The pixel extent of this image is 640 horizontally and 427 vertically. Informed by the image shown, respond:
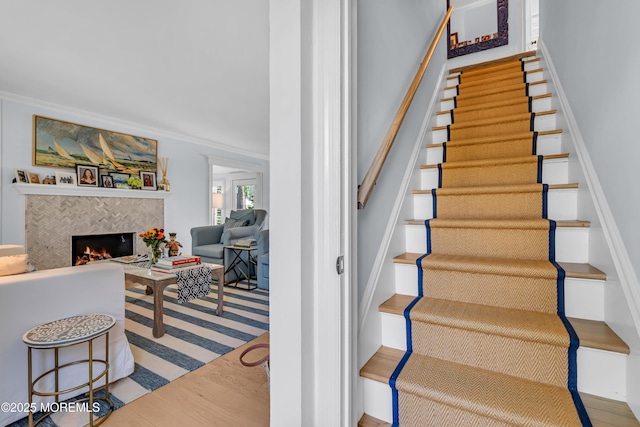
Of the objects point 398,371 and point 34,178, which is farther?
point 34,178

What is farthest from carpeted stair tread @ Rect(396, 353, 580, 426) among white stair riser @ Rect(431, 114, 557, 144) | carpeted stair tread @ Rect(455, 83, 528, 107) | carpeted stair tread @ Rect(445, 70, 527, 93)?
carpeted stair tread @ Rect(445, 70, 527, 93)

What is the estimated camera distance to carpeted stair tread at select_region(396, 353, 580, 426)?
2.90 ft

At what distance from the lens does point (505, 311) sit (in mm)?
1228

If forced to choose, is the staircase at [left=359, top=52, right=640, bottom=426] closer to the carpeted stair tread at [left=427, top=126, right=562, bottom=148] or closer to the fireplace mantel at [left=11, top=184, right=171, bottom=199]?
the carpeted stair tread at [left=427, top=126, right=562, bottom=148]

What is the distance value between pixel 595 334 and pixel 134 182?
5602 millimetres

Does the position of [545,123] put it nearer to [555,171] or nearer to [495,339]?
[555,171]

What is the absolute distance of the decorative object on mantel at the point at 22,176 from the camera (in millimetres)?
3691

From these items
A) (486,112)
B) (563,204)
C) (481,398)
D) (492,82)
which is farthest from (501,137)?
(481,398)

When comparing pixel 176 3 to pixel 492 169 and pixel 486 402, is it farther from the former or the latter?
pixel 486 402

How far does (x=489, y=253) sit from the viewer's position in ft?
4.93

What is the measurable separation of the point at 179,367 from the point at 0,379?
33.4 inches

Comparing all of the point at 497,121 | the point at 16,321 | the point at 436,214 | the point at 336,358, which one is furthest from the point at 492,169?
the point at 16,321

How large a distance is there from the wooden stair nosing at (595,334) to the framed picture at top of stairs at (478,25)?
4976 millimetres

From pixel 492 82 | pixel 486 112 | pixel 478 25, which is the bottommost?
pixel 486 112
